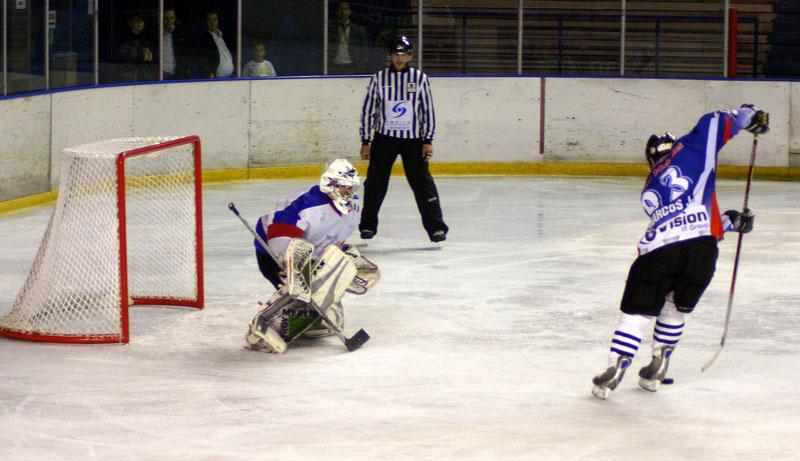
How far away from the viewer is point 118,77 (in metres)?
12.0

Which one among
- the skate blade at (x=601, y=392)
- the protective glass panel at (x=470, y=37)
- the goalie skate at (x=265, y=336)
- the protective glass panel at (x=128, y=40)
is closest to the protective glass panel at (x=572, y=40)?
the protective glass panel at (x=470, y=37)

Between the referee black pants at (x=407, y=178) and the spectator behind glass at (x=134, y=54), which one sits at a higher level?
the spectator behind glass at (x=134, y=54)

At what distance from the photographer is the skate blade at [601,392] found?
5.64 m

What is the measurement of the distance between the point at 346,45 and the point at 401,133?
14.0 ft

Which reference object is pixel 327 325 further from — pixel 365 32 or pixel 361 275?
pixel 365 32

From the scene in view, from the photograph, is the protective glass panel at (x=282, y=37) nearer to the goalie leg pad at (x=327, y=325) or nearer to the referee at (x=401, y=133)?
the referee at (x=401, y=133)

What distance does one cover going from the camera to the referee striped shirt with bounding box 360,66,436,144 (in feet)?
31.0

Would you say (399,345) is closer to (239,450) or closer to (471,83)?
(239,450)

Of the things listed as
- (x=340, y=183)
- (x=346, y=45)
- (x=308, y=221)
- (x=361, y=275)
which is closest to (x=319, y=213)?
(x=308, y=221)

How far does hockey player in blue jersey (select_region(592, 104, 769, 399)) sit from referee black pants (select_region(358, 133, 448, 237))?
12.6ft

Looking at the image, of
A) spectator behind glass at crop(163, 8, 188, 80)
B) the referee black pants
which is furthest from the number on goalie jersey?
spectator behind glass at crop(163, 8, 188, 80)

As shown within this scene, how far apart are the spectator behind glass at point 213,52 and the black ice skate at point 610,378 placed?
7.84m

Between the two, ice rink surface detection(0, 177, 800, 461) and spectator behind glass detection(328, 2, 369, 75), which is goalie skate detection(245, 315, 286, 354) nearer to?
ice rink surface detection(0, 177, 800, 461)

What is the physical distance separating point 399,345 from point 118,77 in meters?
6.16
